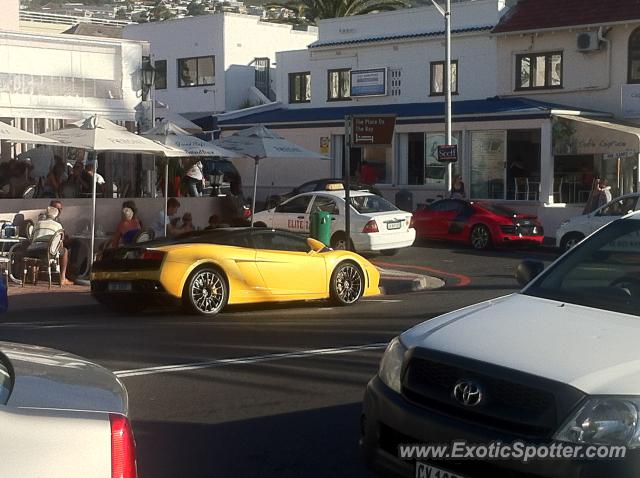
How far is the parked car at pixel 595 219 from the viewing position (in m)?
22.0

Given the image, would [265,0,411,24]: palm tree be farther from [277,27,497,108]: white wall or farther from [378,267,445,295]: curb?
[378,267,445,295]: curb

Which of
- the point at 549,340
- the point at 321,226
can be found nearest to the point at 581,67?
the point at 321,226

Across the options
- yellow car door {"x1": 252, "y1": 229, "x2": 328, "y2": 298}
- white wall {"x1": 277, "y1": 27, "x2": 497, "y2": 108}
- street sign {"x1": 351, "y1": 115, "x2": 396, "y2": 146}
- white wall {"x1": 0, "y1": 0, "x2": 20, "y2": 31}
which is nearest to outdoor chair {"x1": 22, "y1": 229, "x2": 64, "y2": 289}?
yellow car door {"x1": 252, "y1": 229, "x2": 328, "y2": 298}

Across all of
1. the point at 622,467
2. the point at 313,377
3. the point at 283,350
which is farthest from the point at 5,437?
the point at 283,350

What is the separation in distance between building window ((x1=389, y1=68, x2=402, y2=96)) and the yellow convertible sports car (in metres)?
22.3

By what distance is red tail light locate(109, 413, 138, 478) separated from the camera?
13.1ft

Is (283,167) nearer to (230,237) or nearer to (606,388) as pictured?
(230,237)

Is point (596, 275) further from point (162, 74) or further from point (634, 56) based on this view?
point (162, 74)

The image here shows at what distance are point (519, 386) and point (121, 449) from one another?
182 centimetres

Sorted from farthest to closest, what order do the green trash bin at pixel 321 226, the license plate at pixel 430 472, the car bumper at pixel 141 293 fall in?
the green trash bin at pixel 321 226 < the car bumper at pixel 141 293 < the license plate at pixel 430 472

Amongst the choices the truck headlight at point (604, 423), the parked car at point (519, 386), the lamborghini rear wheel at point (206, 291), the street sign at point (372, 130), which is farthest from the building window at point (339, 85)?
the truck headlight at point (604, 423)

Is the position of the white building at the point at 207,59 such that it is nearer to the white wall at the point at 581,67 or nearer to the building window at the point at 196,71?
the building window at the point at 196,71

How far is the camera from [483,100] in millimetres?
34844

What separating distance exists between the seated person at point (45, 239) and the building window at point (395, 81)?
69.7ft
